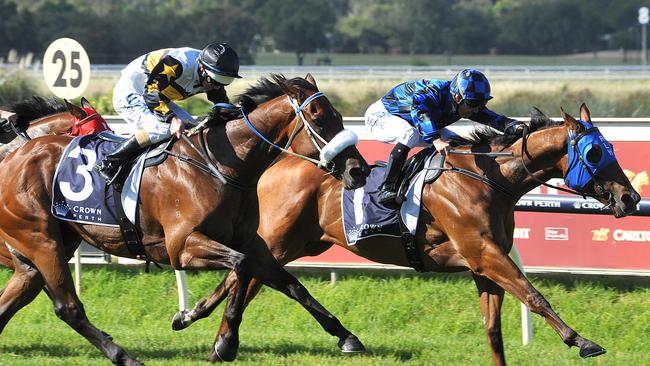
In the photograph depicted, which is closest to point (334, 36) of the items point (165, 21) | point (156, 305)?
point (165, 21)

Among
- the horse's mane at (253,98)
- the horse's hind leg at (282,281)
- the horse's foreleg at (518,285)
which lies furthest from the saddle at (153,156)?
the horse's foreleg at (518,285)

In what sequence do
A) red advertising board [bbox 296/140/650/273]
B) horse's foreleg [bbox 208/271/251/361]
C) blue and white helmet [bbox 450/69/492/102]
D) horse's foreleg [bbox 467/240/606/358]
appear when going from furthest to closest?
red advertising board [bbox 296/140/650/273], blue and white helmet [bbox 450/69/492/102], horse's foreleg [bbox 208/271/251/361], horse's foreleg [bbox 467/240/606/358]

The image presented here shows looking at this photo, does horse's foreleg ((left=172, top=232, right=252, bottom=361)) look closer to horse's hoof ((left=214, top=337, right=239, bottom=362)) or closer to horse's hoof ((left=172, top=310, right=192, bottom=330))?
horse's hoof ((left=214, top=337, right=239, bottom=362))

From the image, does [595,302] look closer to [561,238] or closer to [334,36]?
[561,238]

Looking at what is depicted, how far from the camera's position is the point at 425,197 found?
6.45 metres

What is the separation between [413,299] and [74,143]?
3.36m

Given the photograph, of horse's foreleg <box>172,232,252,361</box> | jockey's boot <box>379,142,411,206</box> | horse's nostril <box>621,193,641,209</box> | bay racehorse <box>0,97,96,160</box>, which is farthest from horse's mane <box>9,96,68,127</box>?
horse's nostril <box>621,193,641,209</box>

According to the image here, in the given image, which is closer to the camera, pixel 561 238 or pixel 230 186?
pixel 230 186

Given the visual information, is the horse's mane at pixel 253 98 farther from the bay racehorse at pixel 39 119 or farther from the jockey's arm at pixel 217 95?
the bay racehorse at pixel 39 119

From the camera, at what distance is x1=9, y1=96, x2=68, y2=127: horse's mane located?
7.58 m

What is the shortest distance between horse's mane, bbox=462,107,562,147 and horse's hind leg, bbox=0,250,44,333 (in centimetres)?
280

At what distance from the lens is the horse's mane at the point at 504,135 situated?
6.34 m

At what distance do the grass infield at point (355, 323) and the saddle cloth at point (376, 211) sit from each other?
77 cm

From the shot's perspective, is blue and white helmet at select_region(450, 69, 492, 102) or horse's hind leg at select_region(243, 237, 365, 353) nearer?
horse's hind leg at select_region(243, 237, 365, 353)
